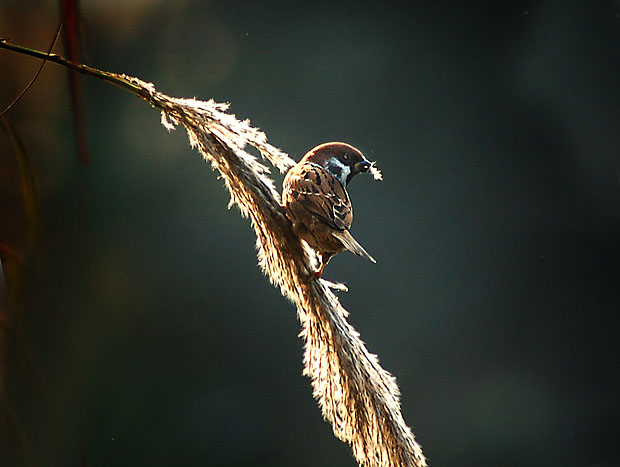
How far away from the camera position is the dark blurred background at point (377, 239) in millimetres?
1133

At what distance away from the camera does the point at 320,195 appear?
74cm

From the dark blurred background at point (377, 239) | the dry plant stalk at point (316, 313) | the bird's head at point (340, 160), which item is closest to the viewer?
the dry plant stalk at point (316, 313)

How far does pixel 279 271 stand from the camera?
2.43ft

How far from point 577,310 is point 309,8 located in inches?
34.4

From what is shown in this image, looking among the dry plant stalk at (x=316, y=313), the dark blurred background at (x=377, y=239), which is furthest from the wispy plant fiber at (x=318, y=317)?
the dark blurred background at (x=377, y=239)

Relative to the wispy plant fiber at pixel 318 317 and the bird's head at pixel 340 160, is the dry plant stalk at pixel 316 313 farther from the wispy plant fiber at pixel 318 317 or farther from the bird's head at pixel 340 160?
the bird's head at pixel 340 160

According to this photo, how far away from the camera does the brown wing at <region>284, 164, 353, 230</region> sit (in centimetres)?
73

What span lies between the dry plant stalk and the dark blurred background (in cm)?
45

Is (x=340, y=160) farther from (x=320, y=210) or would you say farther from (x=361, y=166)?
(x=320, y=210)

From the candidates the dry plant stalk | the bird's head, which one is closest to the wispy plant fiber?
the dry plant stalk

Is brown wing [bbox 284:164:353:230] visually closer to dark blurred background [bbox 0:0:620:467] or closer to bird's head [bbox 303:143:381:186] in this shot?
bird's head [bbox 303:143:381:186]

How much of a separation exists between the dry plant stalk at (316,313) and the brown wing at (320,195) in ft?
0.11

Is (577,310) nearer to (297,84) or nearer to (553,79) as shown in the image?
(553,79)

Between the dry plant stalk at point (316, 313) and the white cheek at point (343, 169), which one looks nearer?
the dry plant stalk at point (316, 313)
